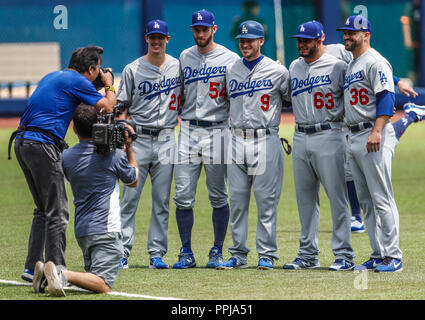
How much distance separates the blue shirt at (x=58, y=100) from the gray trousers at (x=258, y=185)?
1.57m

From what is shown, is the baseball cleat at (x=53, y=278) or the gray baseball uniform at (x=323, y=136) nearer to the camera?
the baseball cleat at (x=53, y=278)

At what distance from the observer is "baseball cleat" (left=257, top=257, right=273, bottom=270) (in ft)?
25.3

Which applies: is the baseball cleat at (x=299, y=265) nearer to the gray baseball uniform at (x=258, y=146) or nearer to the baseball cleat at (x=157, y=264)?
the gray baseball uniform at (x=258, y=146)

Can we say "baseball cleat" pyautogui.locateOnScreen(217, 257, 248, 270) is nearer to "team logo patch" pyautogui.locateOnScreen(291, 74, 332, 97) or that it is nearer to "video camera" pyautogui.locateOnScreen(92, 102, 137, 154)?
"team logo patch" pyautogui.locateOnScreen(291, 74, 332, 97)

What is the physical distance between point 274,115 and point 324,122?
0.46 metres

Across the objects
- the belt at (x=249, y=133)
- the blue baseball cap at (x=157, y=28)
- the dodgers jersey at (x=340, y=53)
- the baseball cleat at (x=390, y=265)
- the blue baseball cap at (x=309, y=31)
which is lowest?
the baseball cleat at (x=390, y=265)

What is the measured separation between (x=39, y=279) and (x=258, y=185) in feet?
7.38

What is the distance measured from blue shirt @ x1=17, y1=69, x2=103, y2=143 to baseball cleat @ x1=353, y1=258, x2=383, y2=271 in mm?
2594

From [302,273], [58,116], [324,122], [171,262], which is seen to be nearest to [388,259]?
[302,273]

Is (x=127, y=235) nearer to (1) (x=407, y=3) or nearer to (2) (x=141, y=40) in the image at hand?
(2) (x=141, y=40)

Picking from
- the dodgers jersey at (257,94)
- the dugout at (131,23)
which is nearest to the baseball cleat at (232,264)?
the dodgers jersey at (257,94)

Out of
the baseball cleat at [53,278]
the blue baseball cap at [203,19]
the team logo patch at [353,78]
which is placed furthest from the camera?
the blue baseball cap at [203,19]

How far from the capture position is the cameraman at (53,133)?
6887 millimetres

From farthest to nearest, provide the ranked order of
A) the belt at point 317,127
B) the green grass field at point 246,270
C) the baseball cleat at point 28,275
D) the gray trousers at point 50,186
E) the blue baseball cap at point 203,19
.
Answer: the blue baseball cap at point 203,19
the belt at point 317,127
the baseball cleat at point 28,275
the gray trousers at point 50,186
the green grass field at point 246,270
